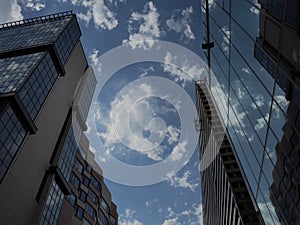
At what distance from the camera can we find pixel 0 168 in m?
29.0

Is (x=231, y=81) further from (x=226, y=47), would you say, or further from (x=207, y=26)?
(x=207, y=26)

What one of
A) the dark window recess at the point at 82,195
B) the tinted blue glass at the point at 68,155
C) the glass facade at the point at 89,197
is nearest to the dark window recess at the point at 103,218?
the glass facade at the point at 89,197

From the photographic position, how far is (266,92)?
33.8 ft

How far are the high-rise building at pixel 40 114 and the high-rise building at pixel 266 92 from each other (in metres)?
26.2

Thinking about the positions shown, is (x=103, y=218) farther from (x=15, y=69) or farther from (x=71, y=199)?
(x=15, y=69)

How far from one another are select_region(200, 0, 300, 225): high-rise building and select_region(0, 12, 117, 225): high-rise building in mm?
26163

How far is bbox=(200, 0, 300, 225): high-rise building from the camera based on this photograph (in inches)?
320

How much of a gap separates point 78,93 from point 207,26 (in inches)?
1571

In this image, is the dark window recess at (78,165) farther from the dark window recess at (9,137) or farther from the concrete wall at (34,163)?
the dark window recess at (9,137)

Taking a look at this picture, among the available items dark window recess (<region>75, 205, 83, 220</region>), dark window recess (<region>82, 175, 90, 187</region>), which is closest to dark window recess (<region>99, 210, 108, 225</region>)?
dark window recess (<region>82, 175, 90, 187</region>)

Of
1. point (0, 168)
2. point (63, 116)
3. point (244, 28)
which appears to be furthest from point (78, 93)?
point (244, 28)

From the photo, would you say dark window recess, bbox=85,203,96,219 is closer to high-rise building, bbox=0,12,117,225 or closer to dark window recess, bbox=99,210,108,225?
high-rise building, bbox=0,12,117,225

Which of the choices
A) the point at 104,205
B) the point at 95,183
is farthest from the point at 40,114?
the point at 104,205

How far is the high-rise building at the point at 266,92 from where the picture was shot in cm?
813
